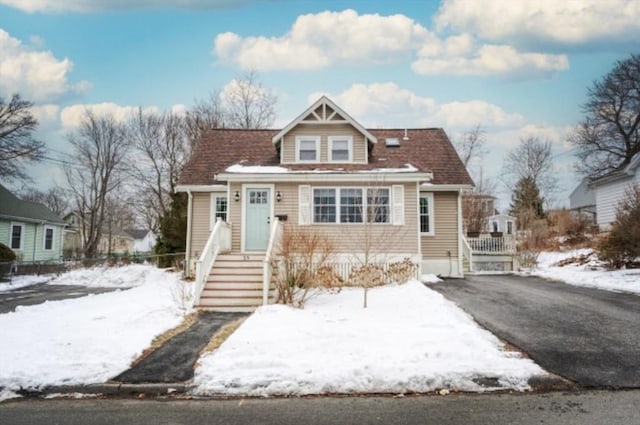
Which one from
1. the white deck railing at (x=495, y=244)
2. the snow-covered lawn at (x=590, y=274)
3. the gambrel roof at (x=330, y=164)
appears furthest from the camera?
the white deck railing at (x=495, y=244)

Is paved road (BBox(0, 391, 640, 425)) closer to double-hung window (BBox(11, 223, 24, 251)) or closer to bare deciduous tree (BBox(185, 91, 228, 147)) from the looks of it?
double-hung window (BBox(11, 223, 24, 251))

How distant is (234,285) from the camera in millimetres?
10477

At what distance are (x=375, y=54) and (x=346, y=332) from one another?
48.4ft

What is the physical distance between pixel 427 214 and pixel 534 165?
1097 inches

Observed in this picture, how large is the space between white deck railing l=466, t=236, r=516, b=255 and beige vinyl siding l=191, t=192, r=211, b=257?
38.4ft

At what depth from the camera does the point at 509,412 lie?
13.2ft

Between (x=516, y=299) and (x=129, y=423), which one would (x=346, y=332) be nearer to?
(x=129, y=423)

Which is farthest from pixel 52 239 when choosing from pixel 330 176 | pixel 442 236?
pixel 442 236

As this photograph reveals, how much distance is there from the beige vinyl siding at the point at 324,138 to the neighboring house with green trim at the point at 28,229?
2009 centimetres

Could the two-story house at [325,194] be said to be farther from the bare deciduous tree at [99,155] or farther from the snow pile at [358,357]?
the bare deciduous tree at [99,155]

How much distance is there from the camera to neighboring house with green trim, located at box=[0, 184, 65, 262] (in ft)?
81.3

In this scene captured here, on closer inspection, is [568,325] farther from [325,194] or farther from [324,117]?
[324,117]

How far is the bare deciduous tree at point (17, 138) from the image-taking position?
80.4 feet

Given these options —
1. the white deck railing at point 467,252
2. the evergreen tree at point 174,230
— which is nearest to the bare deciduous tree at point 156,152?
the evergreen tree at point 174,230
